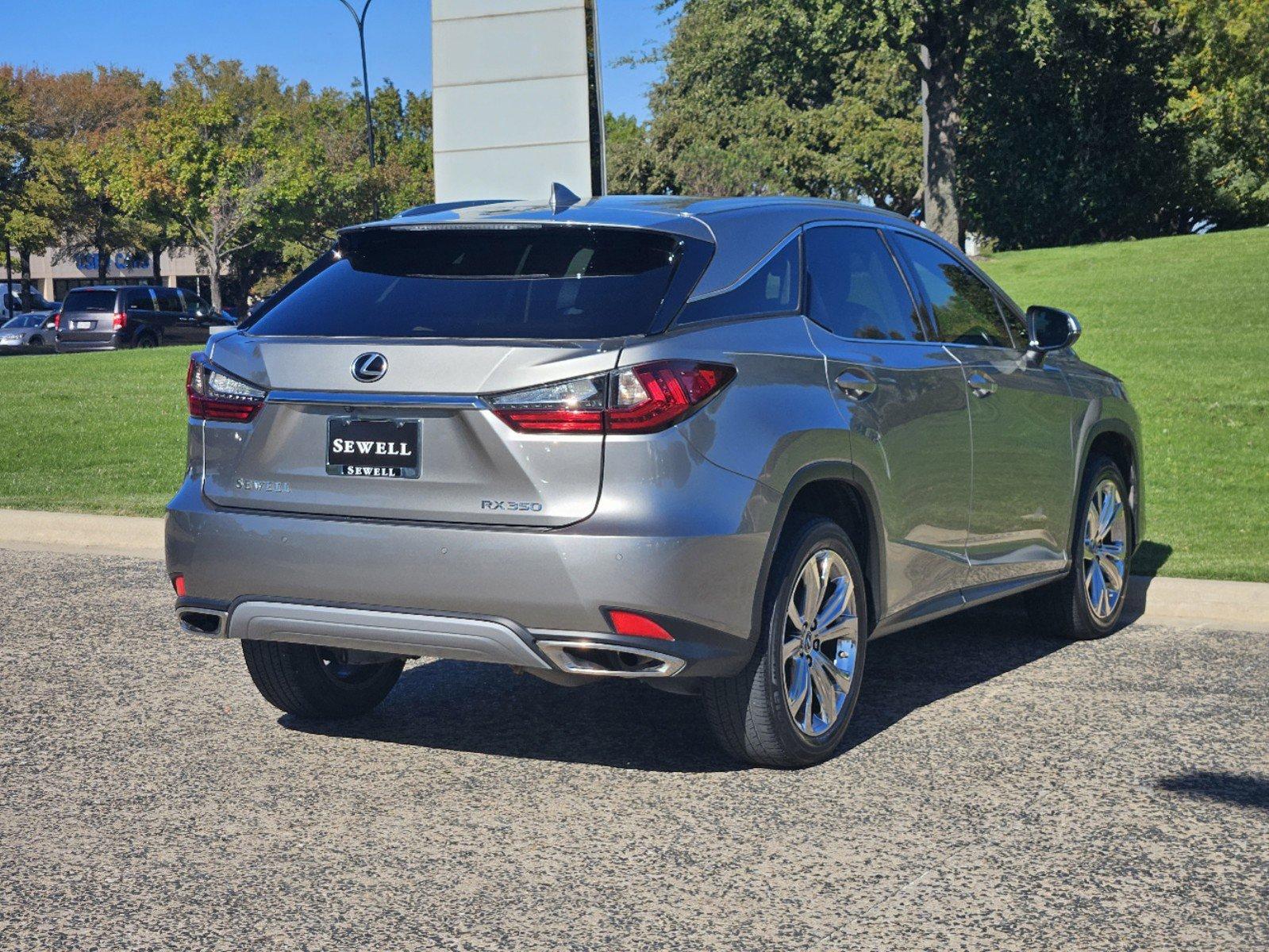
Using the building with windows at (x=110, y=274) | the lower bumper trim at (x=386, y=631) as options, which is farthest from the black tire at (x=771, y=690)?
the building with windows at (x=110, y=274)

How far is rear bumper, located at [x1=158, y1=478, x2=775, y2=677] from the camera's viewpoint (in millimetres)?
4488

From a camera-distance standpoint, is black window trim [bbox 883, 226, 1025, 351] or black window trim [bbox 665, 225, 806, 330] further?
black window trim [bbox 883, 226, 1025, 351]

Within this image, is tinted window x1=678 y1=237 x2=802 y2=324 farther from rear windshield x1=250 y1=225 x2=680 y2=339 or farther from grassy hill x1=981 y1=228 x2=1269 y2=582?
grassy hill x1=981 y1=228 x2=1269 y2=582

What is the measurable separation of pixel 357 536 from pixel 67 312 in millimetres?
34854

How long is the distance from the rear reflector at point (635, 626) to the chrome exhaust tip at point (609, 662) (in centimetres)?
7

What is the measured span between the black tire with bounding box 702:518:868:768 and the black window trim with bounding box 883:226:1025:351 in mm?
1339

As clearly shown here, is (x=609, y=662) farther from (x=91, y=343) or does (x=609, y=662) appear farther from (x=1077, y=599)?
(x=91, y=343)

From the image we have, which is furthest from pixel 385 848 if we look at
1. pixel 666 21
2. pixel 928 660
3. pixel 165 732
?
pixel 666 21

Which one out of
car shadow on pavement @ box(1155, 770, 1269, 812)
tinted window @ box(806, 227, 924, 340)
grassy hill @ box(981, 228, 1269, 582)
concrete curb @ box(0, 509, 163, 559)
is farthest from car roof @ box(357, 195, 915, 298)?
concrete curb @ box(0, 509, 163, 559)

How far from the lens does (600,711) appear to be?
607cm

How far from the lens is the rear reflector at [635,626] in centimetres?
451

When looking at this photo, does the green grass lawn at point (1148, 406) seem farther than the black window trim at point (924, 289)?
Yes

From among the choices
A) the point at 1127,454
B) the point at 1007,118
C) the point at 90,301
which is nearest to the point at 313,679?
the point at 1127,454

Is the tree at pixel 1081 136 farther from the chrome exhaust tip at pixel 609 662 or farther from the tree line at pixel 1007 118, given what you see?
the chrome exhaust tip at pixel 609 662
